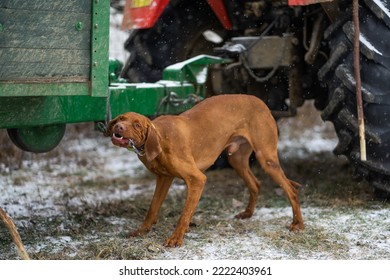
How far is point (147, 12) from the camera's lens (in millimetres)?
5223

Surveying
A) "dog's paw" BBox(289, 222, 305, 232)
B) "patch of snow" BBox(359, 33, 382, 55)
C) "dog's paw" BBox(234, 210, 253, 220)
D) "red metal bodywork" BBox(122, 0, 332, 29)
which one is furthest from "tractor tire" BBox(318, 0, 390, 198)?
"red metal bodywork" BBox(122, 0, 332, 29)

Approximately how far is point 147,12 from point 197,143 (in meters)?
1.43

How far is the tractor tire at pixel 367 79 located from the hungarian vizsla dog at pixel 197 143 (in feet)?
1.39

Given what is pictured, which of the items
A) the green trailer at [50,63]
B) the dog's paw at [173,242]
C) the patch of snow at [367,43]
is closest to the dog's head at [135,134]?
the green trailer at [50,63]

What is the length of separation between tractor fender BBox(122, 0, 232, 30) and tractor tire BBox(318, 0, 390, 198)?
1.03m

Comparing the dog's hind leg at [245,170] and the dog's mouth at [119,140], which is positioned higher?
the dog's mouth at [119,140]

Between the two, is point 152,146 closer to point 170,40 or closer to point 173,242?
point 173,242

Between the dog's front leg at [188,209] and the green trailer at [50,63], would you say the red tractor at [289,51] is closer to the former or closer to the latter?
the dog's front leg at [188,209]

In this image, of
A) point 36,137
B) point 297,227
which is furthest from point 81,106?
point 297,227

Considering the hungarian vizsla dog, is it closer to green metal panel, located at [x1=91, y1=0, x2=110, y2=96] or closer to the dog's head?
the dog's head

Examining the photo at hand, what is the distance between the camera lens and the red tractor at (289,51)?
14.3 ft

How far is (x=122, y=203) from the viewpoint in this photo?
5.11 m

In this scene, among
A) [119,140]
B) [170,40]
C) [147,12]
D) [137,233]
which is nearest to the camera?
[119,140]
